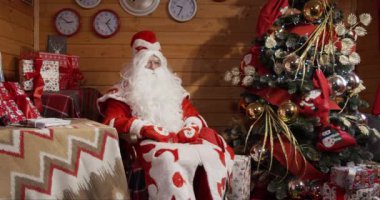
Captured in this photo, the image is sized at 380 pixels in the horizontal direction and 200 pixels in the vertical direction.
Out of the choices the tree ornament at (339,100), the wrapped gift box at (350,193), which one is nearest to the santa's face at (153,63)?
the tree ornament at (339,100)

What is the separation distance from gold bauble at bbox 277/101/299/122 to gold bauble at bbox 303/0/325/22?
0.60 meters

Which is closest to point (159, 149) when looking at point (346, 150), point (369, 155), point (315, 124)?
point (315, 124)

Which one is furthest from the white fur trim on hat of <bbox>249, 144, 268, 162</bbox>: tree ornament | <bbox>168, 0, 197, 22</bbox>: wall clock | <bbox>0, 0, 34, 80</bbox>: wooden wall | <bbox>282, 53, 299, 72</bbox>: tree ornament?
<bbox>0, 0, 34, 80</bbox>: wooden wall

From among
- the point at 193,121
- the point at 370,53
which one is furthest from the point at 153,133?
the point at 370,53

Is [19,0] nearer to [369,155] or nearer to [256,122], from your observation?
[256,122]

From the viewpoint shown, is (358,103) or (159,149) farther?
(358,103)

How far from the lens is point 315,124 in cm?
261

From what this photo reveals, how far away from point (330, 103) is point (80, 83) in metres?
1.86

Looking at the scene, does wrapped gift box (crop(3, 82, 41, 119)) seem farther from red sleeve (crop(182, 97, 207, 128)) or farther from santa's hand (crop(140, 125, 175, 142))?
red sleeve (crop(182, 97, 207, 128))

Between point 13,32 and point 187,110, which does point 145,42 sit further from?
point 13,32

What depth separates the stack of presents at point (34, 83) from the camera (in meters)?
2.28

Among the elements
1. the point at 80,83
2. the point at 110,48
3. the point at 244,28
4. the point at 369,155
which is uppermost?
the point at 244,28

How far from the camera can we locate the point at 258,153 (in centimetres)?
267

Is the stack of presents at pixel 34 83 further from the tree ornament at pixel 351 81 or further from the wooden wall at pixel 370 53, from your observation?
the wooden wall at pixel 370 53
